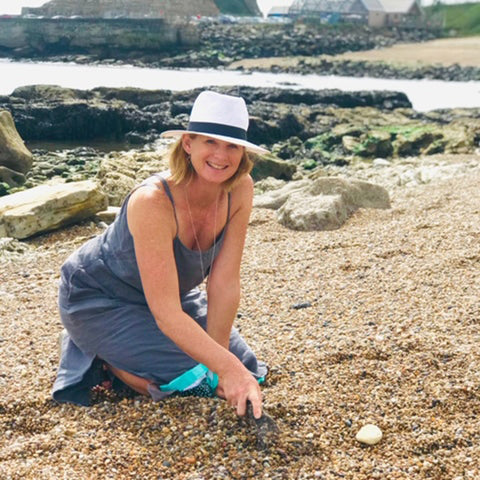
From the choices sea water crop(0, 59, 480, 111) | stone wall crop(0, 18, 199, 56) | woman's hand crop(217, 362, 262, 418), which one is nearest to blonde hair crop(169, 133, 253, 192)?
woman's hand crop(217, 362, 262, 418)

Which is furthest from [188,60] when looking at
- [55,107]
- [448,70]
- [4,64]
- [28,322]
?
[28,322]

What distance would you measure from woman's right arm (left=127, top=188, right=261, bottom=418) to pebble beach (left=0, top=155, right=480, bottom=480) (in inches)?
9.5

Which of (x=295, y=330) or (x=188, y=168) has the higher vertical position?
(x=188, y=168)

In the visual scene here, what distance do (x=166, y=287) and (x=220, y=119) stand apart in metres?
0.77

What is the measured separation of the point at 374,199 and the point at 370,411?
17.4 feet

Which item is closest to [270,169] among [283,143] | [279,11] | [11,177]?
[11,177]

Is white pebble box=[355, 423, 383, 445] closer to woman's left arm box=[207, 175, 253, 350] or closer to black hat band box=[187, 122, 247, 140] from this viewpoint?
woman's left arm box=[207, 175, 253, 350]

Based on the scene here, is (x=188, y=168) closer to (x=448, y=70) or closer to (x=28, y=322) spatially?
(x=28, y=322)

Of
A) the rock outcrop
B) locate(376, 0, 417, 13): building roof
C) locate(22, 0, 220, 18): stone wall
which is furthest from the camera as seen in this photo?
locate(376, 0, 417, 13): building roof

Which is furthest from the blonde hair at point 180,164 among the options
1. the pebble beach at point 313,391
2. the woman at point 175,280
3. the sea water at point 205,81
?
the sea water at point 205,81

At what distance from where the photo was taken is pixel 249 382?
2961 mm

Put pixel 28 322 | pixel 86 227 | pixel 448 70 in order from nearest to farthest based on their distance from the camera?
1. pixel 28 322
2. pixel 86 227
3. pixel 448 70

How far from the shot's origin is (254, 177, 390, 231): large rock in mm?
7383

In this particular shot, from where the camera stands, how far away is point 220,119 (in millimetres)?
2994
